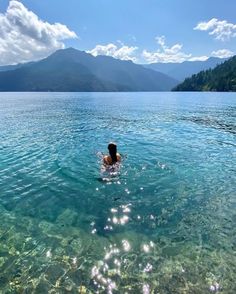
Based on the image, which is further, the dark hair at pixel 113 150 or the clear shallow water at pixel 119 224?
the dark hair at pixel 113 150

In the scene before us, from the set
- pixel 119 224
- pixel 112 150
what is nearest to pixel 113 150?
pixel 112 150

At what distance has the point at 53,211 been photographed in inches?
593

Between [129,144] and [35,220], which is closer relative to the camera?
[35,220]

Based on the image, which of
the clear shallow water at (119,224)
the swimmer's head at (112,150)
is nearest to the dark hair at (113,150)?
the swimmer's head at (112,150)

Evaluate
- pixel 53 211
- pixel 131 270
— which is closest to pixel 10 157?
pixel 53 211

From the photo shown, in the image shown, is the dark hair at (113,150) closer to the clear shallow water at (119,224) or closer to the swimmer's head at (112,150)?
the swimmer's head at (112,150)

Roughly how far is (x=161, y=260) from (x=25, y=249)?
19.2ft

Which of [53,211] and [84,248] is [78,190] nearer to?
[53,211]

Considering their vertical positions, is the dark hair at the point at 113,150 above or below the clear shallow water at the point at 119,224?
above

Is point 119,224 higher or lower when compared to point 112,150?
lower

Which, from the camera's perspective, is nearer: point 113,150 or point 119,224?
point 119,224

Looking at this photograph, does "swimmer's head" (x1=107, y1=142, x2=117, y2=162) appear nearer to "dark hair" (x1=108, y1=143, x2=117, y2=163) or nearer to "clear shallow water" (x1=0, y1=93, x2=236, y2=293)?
"dark hair" (x1=108, y1=143, x2=117, y2=163)

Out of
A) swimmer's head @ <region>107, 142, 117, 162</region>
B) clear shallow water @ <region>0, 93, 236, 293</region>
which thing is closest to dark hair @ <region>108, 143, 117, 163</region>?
swimmer's head @ <region>107, 142, 117, 162</region>

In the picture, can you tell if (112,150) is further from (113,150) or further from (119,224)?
(119,224)
